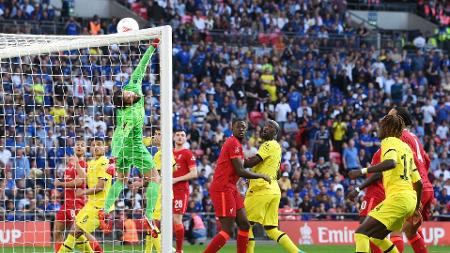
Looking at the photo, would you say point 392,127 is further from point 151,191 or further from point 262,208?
point 151,191

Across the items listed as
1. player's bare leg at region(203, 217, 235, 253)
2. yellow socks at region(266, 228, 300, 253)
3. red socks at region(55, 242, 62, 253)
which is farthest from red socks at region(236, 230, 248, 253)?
red socks at region(55, 242, 62, 253)

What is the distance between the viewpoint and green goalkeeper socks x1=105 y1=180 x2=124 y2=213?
1605cm

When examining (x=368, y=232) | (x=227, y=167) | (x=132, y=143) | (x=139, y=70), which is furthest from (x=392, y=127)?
(x=132, y=143)

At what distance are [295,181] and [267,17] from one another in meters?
8.37

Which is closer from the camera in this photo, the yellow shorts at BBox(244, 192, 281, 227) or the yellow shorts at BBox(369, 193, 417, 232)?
the yellow shorts at BBox(369, 193, 417, 232)

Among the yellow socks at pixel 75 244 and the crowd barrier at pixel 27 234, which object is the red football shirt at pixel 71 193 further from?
the crowd barrier at pixel 27 234

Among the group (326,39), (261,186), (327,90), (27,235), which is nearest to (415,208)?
(261,186)

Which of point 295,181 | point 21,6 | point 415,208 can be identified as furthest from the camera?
point 21,6

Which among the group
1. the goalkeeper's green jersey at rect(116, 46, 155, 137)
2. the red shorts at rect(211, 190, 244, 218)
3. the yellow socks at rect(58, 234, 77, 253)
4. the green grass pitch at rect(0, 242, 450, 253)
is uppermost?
the goalkeeper's green jersey at rect(116, 46, 155, 137)

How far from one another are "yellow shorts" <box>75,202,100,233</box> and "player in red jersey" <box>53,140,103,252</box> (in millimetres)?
315

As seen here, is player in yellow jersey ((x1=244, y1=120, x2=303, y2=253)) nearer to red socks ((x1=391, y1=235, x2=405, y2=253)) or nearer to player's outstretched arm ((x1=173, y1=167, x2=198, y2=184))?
player's outstretched arm ((x1=173, y1=167, x2=198, y2=184))

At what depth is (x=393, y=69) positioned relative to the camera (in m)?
36.6

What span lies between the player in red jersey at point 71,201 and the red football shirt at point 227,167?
2.00 meters

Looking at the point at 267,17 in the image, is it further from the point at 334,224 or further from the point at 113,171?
the point at 113,171
